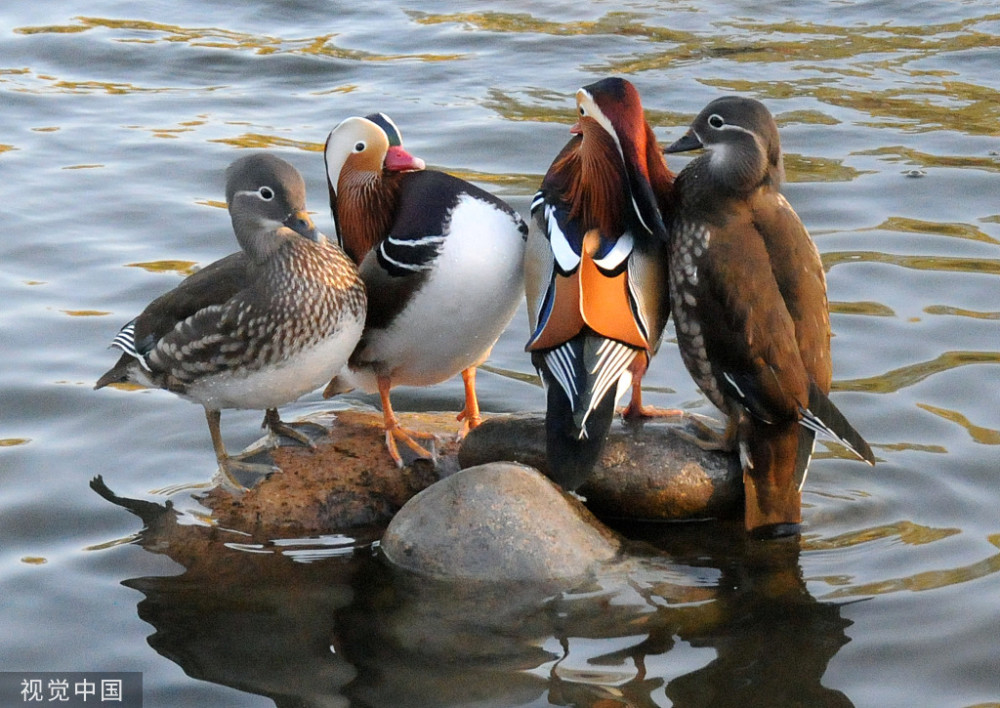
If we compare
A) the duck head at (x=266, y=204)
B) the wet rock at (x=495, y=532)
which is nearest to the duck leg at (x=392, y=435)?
the wet rock at (x=495, y=532)

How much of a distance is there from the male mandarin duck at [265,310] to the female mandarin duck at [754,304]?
49.0 inches

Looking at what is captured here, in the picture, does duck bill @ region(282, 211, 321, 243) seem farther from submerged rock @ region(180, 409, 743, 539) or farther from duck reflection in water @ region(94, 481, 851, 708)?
duck reflection in water @ region(94, 481, 851, 708)

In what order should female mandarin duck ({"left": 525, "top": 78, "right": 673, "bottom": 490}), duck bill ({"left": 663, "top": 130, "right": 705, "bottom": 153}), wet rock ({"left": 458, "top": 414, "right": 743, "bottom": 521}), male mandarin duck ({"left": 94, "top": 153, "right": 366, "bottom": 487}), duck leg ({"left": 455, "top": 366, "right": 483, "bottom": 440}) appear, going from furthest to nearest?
1. duck leg ({"left": 455, "top": 366, "right": 483, "bottom": 440})
2. wet rock ({"left": 458, "top": 414, "right": 743, "bottom": 521})
3. duck bill ({"left": 663, "top": 130, "right": 705, "bottom": 153})
4. male mandarin duck ({"left": 94, "top": 153, "right": 366, "bottom": 487})
5. female mandarin duck ({"left": 525, "top": 78, "right": 673, "bottom": 490})

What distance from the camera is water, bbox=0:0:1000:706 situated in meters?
4.28

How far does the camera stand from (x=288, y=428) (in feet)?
17.8

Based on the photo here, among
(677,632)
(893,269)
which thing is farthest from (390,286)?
(893,269)

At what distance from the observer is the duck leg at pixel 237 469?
5141mm

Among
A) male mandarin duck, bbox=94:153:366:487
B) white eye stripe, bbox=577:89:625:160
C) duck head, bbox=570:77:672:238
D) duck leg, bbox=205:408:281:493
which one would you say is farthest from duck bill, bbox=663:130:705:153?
duck leg, bbox=205:408:281:493

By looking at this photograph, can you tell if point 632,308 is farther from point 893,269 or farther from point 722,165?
point 893,269

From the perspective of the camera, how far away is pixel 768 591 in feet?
15.2

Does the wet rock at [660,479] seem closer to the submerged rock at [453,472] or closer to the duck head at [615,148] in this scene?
the submerged rock at [453,472]

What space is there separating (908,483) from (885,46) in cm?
661

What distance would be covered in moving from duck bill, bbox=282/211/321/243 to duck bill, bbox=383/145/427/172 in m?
0.51

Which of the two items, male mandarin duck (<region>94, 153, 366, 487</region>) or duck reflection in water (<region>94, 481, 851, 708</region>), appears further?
male mandarin duck (<region>94, 153, 366, 487</region>)
